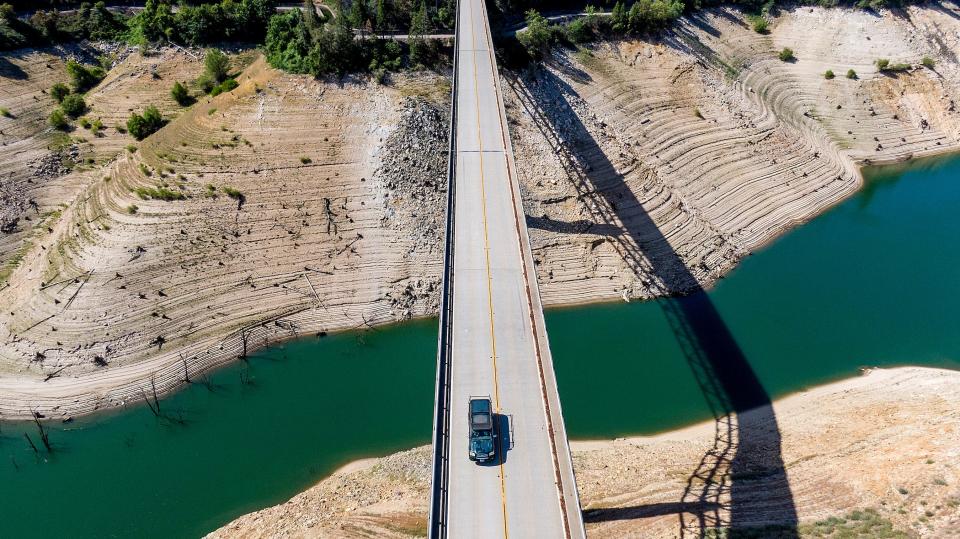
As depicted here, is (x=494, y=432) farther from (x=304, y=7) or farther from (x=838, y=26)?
(x=838, y=26)

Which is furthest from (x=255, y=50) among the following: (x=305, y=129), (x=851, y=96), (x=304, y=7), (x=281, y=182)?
(x=851, y=96)

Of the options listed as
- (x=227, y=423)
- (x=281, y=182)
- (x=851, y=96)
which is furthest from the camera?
(x=851, y=96)

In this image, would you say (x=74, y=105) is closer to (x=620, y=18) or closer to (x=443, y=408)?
(x=443, y=408)

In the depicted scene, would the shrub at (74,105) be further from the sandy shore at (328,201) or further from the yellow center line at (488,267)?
the yellow center line at (488,267)

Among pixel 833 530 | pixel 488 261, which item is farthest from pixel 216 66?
pixel 833 530

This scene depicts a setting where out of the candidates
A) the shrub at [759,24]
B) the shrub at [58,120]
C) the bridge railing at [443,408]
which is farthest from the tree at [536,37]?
the shrub at [58,120]

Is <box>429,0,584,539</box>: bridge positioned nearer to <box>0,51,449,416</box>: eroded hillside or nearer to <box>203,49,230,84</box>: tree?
<box>0,51,449,416</box>: eroded hillside

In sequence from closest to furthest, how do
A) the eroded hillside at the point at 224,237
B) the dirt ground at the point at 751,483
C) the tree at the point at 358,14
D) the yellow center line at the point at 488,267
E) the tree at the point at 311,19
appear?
the yellow center line at the point at 488,267, the dirt ground at the point at 751,483, the eroded hillside at the point at 224,237, the tree at the point at 311,19, the tree at the point at 358,14
